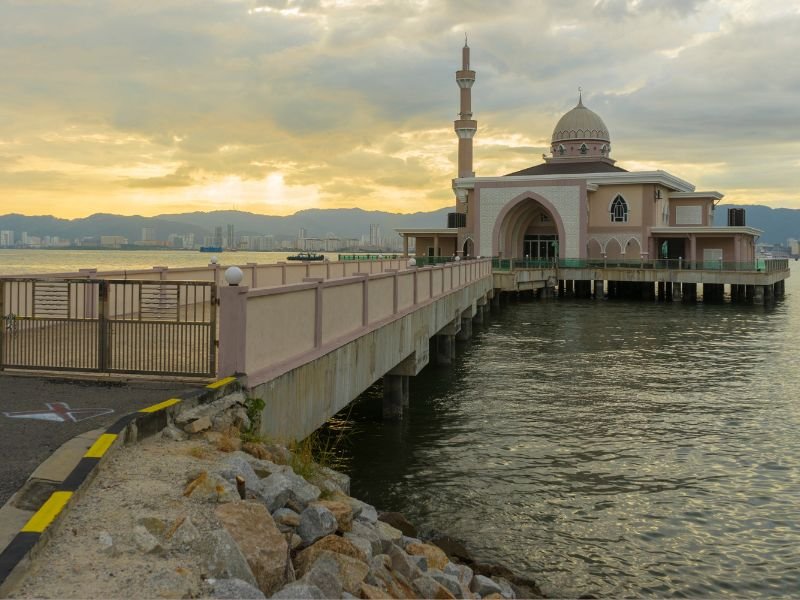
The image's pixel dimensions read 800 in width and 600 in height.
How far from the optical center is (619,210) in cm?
6606

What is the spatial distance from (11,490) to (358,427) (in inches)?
451

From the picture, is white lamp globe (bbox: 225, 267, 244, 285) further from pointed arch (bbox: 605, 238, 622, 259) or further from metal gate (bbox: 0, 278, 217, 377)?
pointed arch (bbox: 605, 238, 622, 259)

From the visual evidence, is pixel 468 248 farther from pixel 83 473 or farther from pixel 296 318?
pixel 83 473

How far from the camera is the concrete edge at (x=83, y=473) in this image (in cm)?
501

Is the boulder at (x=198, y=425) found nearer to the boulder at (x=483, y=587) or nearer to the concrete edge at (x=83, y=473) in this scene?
the concrete edge at (x=83, y=473)

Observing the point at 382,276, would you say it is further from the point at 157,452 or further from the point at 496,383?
the point at 157,452

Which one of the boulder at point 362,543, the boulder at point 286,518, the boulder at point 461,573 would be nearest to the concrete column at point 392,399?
the boulder at point 461,573

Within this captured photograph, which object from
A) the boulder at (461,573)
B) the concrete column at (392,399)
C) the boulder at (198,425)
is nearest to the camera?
the boulder at (461,573)

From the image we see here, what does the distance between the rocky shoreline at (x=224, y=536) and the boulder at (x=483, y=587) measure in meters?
0.02

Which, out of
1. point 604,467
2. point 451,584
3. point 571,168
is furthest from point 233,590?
point 571,168

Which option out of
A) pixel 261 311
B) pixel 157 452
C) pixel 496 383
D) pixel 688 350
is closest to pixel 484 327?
pixel 688 350

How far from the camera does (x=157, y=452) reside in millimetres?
7758

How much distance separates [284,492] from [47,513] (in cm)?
218

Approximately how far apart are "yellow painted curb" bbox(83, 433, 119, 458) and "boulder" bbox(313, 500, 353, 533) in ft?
6.77
